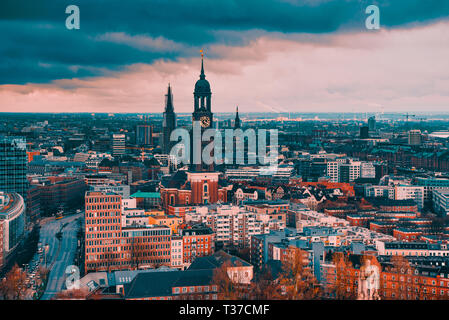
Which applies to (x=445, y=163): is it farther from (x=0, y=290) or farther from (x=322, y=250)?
(x=0, y=290)

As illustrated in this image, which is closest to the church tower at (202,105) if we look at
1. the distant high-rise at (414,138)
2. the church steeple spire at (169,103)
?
the church steeple spire at (169,103)

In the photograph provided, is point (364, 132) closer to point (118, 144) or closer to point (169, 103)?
point (169, 103)

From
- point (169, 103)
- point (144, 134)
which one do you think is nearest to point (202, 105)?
point (169, 103)

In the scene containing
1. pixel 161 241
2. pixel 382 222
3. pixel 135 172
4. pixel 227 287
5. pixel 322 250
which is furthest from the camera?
pixel 135 172

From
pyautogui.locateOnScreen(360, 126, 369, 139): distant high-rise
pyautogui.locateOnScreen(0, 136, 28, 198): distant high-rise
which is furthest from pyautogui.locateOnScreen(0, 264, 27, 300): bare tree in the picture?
pyautogui.locateOnScreen(360, 126, 369, 139): distant high-rise

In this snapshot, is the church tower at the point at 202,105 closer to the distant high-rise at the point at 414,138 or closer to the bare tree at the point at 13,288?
the bare tree at the point at 13,288

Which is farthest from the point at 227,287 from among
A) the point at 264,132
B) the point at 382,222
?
the point at 264,132

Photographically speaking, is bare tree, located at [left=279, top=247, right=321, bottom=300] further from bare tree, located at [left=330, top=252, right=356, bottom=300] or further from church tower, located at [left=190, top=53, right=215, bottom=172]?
church tower, located at [left=190, top=53, right=215, bottom=172]
